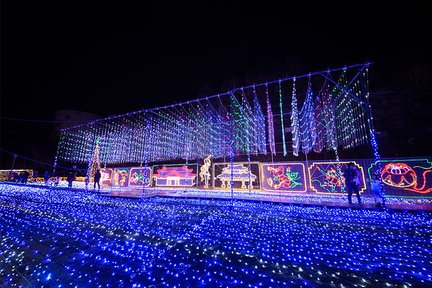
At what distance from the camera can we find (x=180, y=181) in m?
13.4

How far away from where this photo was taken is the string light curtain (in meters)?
10.5

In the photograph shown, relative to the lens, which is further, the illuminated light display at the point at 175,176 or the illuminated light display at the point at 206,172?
the illuminated light display at the point at 175,176

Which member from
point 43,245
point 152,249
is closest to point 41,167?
point 43,245

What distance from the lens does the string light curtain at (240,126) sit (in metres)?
10.5

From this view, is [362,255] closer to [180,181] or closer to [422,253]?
[422,253]

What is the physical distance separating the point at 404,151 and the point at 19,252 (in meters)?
17.2

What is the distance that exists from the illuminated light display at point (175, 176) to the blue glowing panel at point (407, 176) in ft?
34.0

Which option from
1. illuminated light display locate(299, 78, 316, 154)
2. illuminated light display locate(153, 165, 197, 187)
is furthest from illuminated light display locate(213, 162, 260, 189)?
illuminated light display locate(299, 78, 316, 154)

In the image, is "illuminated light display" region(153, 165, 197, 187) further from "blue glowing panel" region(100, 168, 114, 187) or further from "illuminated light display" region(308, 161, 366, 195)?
"illuminated light display" region(308, 161, 366, 195)

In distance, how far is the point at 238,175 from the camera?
11.5 m

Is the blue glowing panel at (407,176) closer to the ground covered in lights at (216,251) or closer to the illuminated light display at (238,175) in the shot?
the ground covered in lights at (216,251)

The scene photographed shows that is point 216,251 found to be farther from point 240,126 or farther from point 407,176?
point 240,126

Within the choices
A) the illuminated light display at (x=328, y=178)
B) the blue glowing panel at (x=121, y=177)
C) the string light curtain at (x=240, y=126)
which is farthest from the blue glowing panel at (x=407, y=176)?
the blue glowing panel at (x=121, y=177)

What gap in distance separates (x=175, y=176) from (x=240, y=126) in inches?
247
